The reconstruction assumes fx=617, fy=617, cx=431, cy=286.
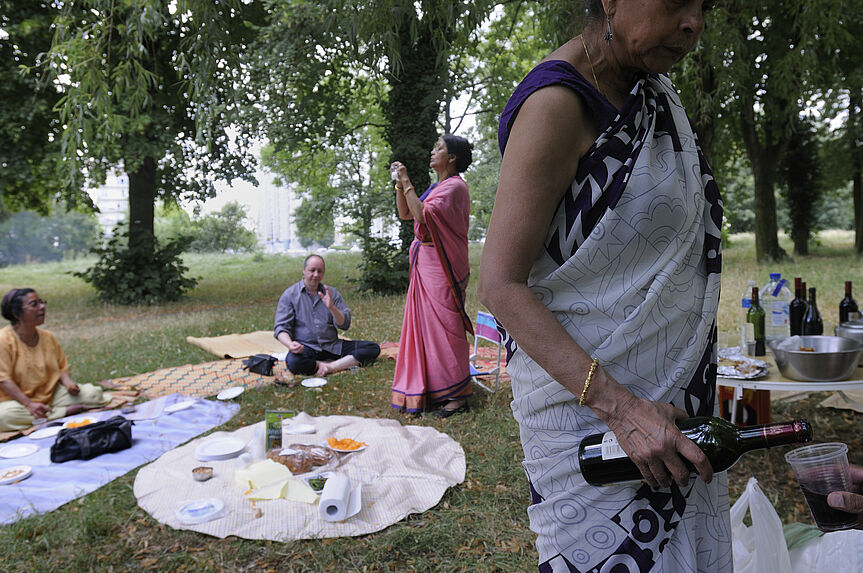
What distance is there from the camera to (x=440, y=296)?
4.97 meters

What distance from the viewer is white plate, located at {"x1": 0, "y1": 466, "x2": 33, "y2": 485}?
3.82m

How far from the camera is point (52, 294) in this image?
15906mm

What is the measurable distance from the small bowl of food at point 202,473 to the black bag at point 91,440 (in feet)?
3.22

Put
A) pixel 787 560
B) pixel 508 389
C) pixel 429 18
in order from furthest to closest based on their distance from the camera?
pixel 508 389, pixel 429 18, pixel 787 560

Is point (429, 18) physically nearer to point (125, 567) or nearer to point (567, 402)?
point (567, 402)

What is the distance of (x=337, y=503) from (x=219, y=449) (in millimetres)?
1253

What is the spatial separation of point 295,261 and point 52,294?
11.2 m

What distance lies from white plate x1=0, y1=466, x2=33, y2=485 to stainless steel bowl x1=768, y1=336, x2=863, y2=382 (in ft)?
14.4

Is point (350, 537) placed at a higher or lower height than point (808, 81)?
→ lower

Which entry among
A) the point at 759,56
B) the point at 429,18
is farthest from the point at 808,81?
the point at 759,56

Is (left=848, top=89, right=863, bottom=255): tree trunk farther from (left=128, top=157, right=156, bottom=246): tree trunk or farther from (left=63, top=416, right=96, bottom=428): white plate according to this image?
(left=63, top=416, right=96, bottom=428): white plate

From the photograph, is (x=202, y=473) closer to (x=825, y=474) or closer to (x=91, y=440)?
(x=91, y=440)

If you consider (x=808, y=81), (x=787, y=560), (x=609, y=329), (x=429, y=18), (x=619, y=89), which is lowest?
(x=787, y=560)

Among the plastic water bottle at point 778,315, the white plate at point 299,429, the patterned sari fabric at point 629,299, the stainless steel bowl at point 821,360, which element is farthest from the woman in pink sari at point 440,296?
the patterned sari fabric at point 629,299
